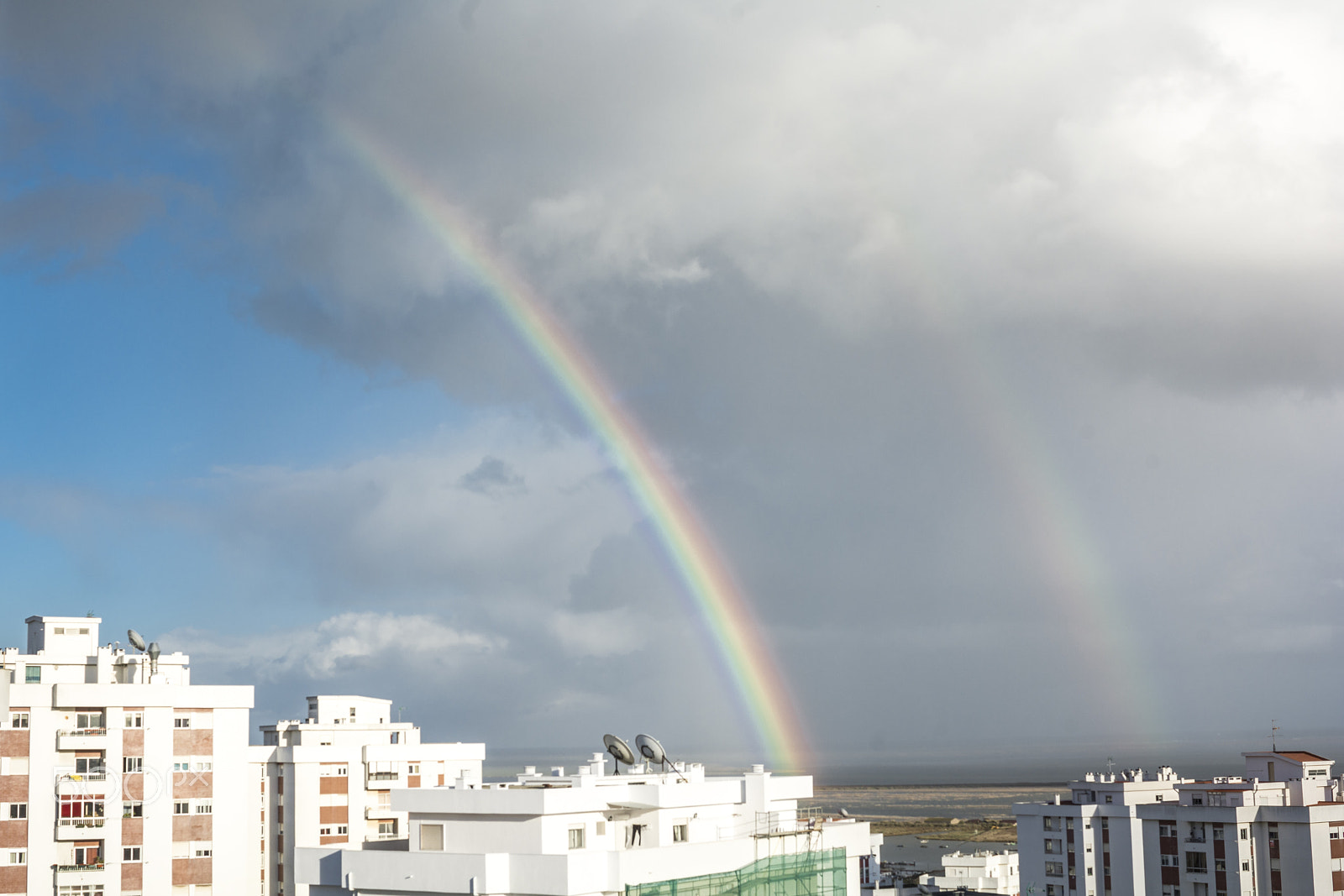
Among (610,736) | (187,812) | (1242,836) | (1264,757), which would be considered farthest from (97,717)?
(1264,757)

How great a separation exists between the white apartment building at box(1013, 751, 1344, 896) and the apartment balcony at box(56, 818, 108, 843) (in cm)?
5341

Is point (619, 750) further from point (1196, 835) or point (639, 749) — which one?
point (1196, 835)

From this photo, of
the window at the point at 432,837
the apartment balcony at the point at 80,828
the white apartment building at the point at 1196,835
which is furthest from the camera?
the white apartment building at the point at 1196,835

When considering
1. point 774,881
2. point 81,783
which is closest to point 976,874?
point 774,881

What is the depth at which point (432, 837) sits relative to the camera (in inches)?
1366

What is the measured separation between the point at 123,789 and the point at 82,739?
8.45ft

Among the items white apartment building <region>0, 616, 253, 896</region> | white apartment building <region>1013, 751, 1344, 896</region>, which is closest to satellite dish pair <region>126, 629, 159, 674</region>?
white apartment building <region>0, 616, 253, 896</region>

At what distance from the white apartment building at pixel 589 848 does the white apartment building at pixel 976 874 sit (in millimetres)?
59776

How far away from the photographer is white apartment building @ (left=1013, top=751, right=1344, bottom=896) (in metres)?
65.5

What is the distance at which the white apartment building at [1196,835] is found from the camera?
65.5 metres

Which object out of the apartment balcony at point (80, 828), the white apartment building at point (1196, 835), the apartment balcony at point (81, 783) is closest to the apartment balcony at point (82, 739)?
the apartment balcony at point (81, 783)

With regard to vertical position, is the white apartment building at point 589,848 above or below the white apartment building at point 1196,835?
above

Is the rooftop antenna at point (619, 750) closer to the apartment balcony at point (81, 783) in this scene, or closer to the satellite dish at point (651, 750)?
the satellite dish at point (651, 750)

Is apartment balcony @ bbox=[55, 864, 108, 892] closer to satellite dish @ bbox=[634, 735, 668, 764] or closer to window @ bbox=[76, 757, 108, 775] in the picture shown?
window @ bbox=[76, 757, 108, 775]
